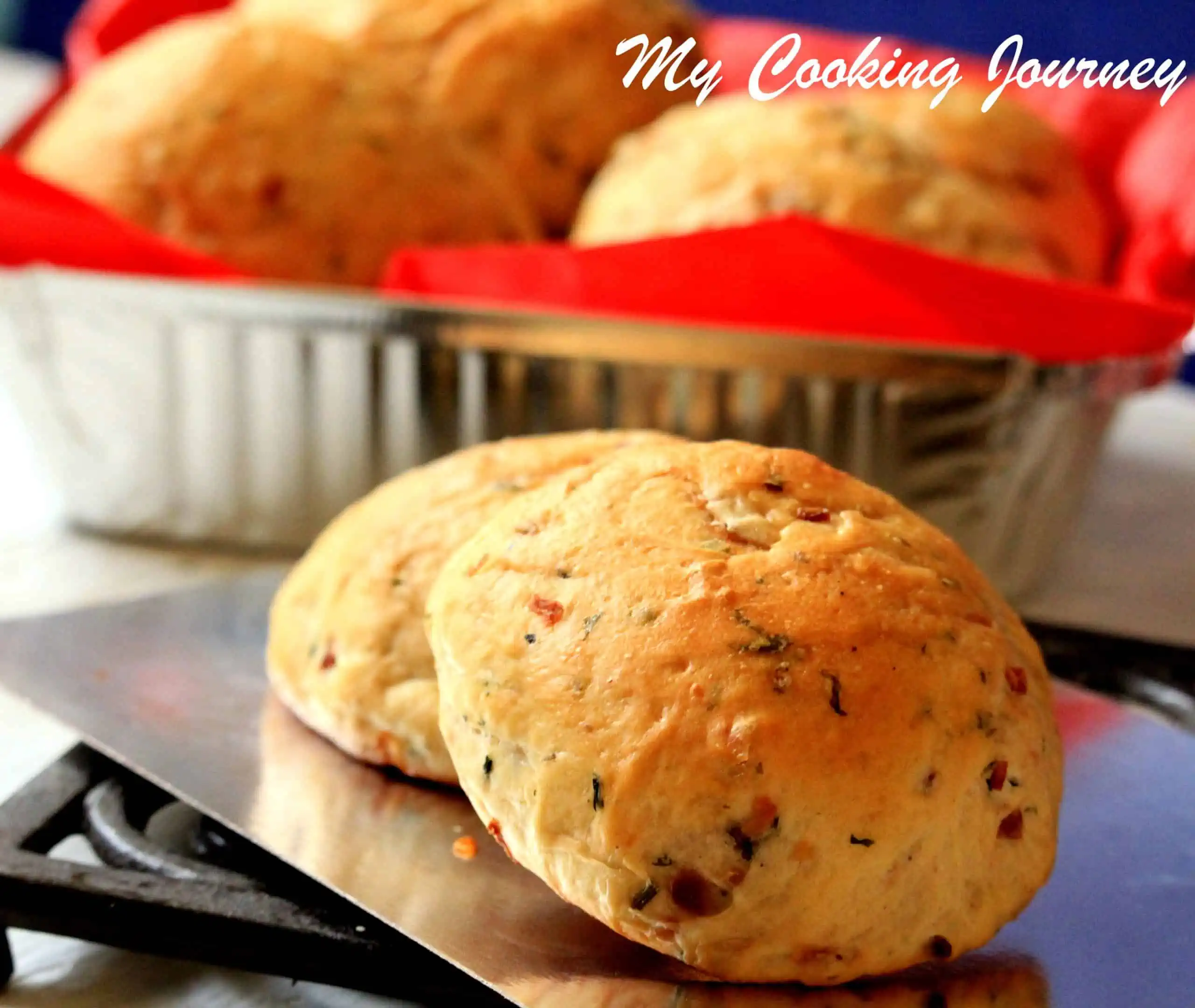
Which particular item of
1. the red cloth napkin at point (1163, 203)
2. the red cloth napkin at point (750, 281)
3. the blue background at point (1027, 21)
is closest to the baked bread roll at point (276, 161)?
the red cloth napkin at point (750, 281)

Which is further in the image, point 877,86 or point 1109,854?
point 877,86

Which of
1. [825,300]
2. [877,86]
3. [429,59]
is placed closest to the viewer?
[825,300]

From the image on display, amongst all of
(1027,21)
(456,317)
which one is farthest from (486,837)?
(1027,21)

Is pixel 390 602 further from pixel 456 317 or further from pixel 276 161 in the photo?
pixel 276 161

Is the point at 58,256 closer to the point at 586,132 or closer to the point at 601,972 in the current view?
the point at 586,132

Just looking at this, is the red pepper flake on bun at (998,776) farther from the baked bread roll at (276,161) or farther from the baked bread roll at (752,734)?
the baked bread roll at (276,161)

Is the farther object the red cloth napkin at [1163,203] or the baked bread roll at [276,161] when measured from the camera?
the red cloth napkin at [1163,203]

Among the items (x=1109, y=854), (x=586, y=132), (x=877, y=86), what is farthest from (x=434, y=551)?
(x=877, y=86)

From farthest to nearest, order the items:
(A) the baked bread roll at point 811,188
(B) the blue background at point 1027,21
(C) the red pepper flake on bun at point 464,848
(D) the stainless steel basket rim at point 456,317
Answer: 1. (B) the blue background at point 1027,21
2. (A) the baked bread roll at point 811,188
3. (D) the stainless steel basket rim at point 456,317
4. (C) the red pepper flake on bun at point 464,848
